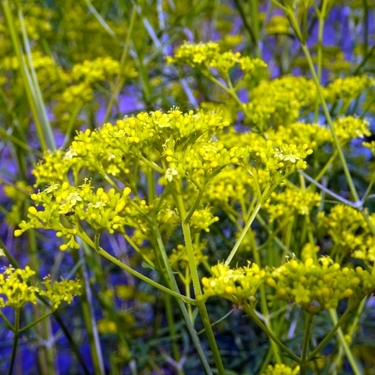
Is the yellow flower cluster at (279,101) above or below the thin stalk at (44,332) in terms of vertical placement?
above

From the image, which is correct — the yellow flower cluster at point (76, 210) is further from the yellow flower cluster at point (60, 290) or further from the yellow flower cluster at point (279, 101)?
the yellow flower cluster at point (279, 101)

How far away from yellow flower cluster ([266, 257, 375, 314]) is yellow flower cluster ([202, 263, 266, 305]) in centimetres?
2

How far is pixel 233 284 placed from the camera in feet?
1.58

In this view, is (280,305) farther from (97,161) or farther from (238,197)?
(97,161)

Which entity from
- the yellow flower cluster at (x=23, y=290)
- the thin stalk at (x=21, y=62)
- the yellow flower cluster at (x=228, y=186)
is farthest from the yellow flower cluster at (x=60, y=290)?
the thin stalk at (x=21, y=62)

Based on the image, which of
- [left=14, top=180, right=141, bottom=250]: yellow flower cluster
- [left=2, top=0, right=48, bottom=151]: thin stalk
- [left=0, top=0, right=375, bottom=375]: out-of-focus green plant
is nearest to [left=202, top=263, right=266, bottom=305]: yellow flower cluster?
[left=0, top=0, right=375, bottom=375]: out-of-focus green plant

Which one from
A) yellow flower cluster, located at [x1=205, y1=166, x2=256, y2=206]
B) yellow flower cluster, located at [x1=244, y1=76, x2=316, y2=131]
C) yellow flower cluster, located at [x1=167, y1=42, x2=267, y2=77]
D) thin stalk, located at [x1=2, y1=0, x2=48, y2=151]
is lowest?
yellow flower cluster, located at [x1=205, y1=166, x2=256, y2=206]

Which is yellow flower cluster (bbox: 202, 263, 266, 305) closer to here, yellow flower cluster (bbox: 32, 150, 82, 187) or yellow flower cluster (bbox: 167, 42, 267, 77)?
yellow flower cluster (bbox: 32, 150, 82, 187)

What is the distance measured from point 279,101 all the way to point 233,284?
48 centimetres

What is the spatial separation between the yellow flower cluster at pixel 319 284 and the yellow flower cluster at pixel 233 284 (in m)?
0.02

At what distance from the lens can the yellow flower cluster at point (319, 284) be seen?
45cm

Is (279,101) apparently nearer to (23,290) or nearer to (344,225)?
(344,225)

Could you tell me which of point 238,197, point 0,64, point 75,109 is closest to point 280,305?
point 238,197

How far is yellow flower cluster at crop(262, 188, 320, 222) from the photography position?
792 millimetres
